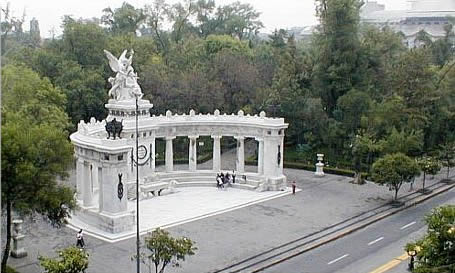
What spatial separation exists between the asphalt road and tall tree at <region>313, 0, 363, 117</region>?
25.5 metres

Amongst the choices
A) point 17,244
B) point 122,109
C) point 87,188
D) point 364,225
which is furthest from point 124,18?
point 17,244

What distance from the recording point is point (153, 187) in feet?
158

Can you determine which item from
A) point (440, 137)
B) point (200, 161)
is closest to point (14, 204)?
point (200, 161)

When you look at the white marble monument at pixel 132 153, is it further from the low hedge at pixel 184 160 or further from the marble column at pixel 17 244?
the low hedge at pixel 184 160

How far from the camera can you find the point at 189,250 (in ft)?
91.2

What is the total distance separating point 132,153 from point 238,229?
1151 cm

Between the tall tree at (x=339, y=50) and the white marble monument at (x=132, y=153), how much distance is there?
58.9ft

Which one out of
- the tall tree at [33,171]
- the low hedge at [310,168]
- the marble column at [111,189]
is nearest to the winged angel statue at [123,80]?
the marble column at [111,189]

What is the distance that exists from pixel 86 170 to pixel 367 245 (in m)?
19.0

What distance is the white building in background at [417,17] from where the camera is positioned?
12164cm

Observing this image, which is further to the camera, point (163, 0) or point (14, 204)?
point (163, 0)

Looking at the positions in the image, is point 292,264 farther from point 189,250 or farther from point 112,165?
point 112,165

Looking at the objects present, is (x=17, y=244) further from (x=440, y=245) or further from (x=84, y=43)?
(x=84, y=43)

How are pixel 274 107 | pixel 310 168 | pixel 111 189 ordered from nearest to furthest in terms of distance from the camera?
pixel 111 189
pixel 310 168
pixel 274 107
